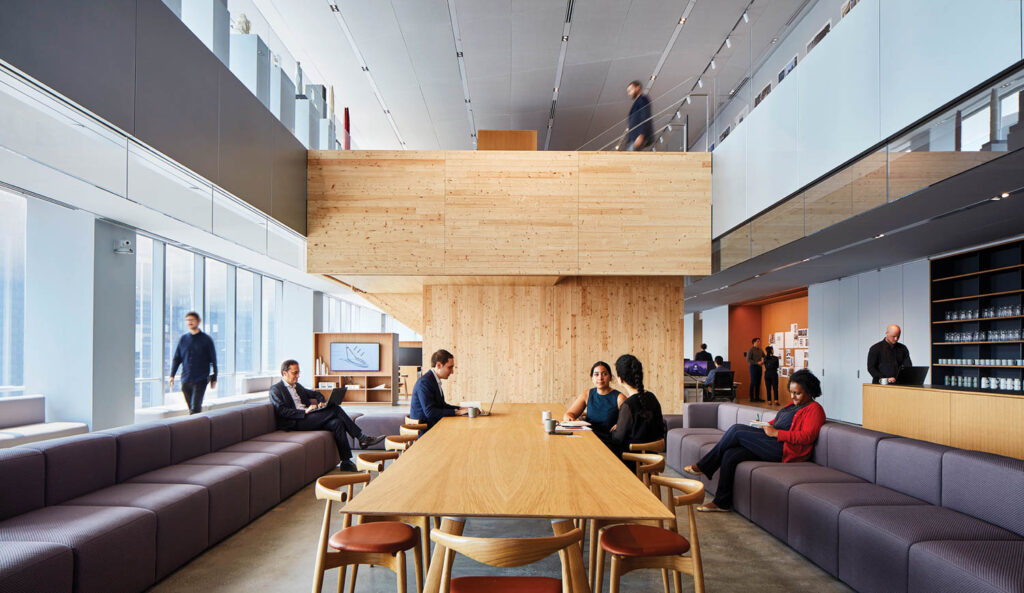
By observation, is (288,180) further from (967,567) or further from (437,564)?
(967,567)

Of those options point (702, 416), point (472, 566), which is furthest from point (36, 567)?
point (702, 416)

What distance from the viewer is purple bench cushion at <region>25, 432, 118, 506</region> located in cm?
351

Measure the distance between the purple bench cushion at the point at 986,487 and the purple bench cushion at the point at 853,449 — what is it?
0.69m

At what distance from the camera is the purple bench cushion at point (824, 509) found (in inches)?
140

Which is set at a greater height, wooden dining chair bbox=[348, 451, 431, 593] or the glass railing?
the glass railing

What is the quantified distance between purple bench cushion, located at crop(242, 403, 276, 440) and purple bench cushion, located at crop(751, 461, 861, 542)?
4.87 metres

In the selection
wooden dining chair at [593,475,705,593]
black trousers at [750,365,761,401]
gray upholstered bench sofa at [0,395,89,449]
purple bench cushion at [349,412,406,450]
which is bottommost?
black trousers at [750,365,761,401]

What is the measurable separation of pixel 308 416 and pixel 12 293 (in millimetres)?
4112

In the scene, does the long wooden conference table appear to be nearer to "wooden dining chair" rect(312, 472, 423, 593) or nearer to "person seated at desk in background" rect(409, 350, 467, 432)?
"wooden dining chair" rect(312, 472, 423, 593)

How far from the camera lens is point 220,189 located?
551cm

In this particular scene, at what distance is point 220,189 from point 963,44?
5.96 m

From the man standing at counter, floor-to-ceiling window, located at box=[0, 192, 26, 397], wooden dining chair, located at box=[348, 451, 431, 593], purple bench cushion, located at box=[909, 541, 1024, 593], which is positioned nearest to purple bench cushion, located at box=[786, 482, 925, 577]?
purple bench cushion, located at box=[909, 541, 1024, 593]

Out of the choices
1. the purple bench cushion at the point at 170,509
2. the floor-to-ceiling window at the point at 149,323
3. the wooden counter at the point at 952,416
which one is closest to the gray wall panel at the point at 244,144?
Result: the purple bench cushion at the point at 170,509

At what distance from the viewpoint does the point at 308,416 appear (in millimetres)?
6797
